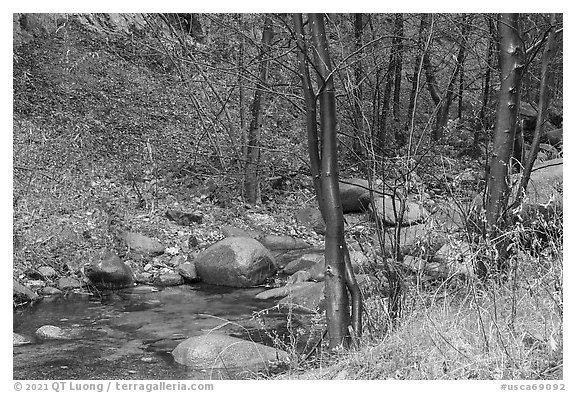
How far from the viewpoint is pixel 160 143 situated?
13.6m

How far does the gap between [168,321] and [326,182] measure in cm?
356

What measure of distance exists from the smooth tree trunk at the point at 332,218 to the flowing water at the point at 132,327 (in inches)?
20.9

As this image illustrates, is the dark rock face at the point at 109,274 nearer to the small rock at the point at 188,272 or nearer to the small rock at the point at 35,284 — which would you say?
the small rock at the point at 35,284

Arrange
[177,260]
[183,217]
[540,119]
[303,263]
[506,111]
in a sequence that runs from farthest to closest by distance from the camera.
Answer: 1. [183,217]
2. [177,260]
3. [303,263]
4. [540,119]
5. [506,111]

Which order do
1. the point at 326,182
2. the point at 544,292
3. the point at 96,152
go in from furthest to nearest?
the point at 96,152 → the point at 326,182 → the point at 544,292

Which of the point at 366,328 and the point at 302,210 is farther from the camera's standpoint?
the point at 302,210

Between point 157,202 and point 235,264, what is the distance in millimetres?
3698

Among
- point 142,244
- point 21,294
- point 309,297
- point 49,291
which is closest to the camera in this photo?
point 309,297

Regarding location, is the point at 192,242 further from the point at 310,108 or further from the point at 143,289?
the point at 310,108

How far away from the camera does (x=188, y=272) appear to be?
8.77 metres

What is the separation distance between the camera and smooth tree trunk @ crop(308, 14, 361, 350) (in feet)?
12.7

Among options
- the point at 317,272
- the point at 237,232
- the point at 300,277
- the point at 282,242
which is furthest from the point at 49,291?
the point at 282,242
